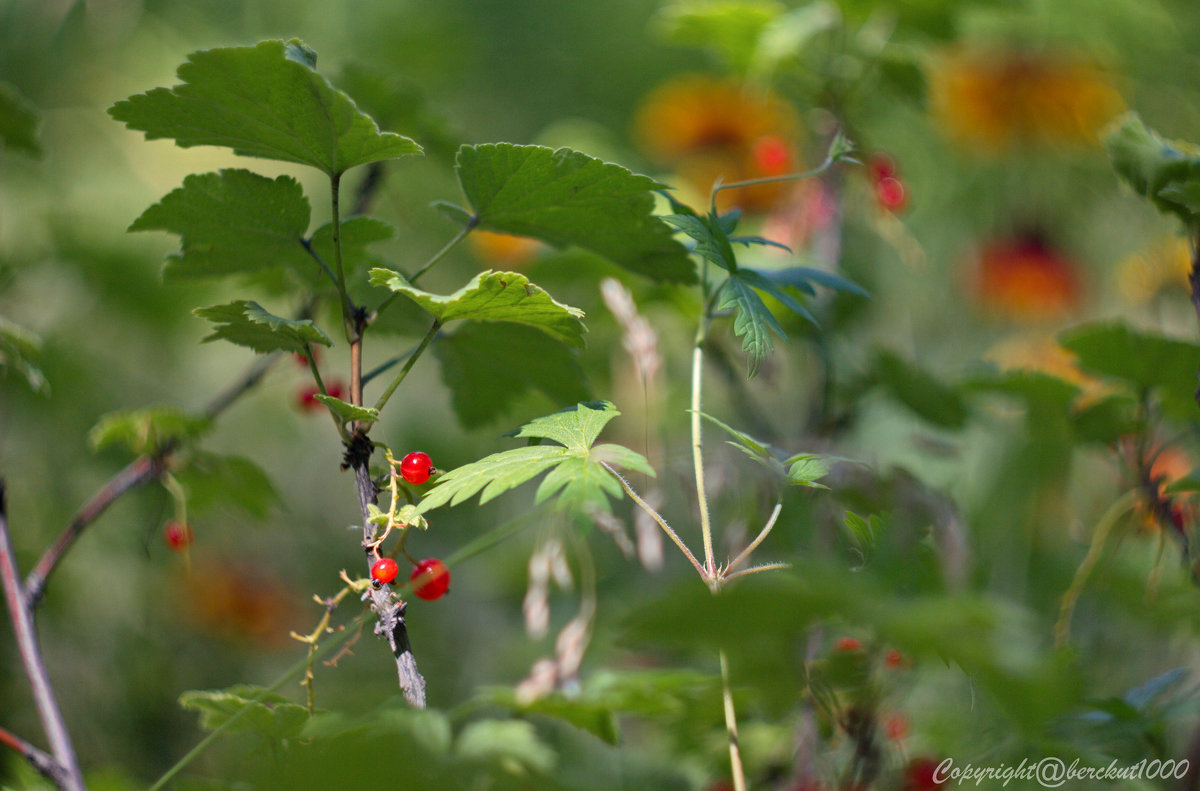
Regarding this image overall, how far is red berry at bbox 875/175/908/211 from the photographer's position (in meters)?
1.11

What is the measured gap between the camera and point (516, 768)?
51 centimetres

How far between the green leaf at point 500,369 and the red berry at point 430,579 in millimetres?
206

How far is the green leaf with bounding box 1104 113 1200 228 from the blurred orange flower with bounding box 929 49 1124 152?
1.13 m

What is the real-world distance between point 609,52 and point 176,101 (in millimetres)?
1829

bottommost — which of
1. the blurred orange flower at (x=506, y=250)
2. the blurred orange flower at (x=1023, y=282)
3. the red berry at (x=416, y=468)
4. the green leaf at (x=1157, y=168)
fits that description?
the blurred orange flower at (x=1023, y=282)

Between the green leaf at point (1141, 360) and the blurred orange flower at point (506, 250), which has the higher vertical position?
the green leaf at point (1141, 360)

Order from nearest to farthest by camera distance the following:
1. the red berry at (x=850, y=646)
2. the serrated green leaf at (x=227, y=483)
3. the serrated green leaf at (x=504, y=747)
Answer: the serrated green leaf at (x=504, y=747) < the red berry at (x=850, y=646) < the serrated green leaf at (x=227, y=483)

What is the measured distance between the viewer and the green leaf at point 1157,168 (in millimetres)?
620

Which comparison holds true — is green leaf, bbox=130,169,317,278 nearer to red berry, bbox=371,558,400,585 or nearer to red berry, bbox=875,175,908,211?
red berry, bbox=371,558,400,585

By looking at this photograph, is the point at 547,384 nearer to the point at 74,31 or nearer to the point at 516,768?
the point at 516,768

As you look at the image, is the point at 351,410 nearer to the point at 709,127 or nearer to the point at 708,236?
the point at 708,236

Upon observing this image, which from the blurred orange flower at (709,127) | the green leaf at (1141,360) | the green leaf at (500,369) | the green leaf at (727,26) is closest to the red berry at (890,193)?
the green leaf at (727,26)

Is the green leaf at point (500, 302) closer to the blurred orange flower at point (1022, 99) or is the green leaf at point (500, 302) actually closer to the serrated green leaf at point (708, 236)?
the serrated green leaf at point (708, 236)

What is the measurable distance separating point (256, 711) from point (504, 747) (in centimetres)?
18
